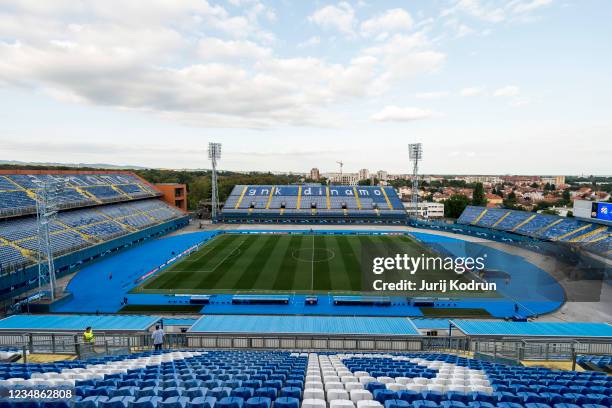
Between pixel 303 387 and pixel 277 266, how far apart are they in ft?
85.9

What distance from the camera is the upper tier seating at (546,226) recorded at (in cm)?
3400

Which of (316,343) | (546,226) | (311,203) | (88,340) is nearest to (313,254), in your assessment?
(316,343)

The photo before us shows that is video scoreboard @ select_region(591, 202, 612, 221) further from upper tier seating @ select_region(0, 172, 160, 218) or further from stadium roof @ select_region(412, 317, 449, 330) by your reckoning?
upper tier seating @ select_region(0, 172, 160, 218)

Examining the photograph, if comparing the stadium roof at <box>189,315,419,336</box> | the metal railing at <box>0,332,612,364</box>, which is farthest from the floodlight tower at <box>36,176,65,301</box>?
the stadium roof at <box>189,315,419,336</box>

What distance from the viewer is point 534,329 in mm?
14836

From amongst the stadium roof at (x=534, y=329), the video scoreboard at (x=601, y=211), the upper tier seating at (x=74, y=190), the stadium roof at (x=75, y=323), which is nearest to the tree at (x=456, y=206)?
the video scoreboard at (x=601, y=211)

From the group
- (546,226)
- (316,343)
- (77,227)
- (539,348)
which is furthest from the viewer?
(546,226)

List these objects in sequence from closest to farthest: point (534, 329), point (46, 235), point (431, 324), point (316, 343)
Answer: point (316, 343), point (534, 329), point (431, 324), point (46, 235)

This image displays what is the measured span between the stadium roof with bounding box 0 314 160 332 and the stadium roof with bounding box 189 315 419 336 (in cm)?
269

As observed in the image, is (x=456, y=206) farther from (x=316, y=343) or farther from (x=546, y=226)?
(x=316, y=343)

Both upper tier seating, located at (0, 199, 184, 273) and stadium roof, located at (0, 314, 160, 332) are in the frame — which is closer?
stadium roof, located at (0, 314, 160, 332)

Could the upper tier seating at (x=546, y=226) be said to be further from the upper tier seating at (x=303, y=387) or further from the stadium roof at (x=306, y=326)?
the upper tier seating at (x=303, y=387)

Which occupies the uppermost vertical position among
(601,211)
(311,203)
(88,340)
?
(601,211)

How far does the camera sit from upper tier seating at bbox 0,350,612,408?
Result: 16.3 feet
